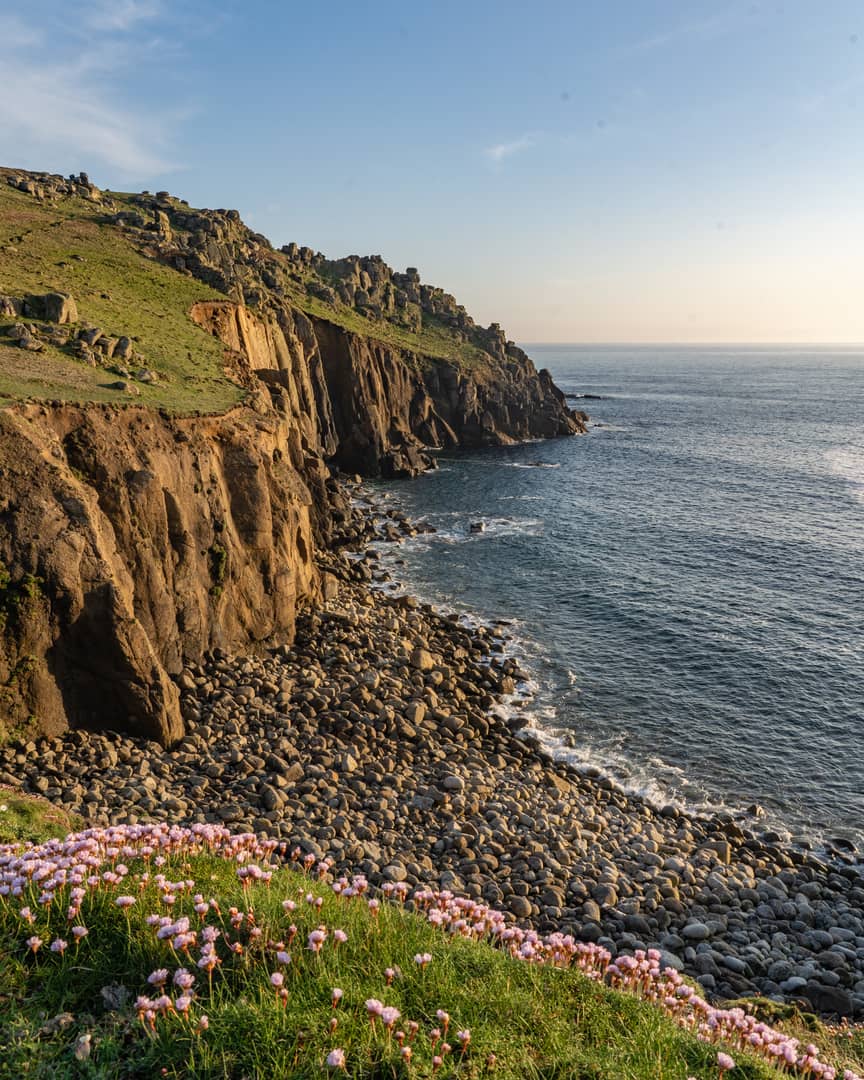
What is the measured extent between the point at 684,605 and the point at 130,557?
121 feet

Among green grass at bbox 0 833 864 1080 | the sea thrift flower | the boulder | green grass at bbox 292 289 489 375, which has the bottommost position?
green grass at bbox 0 833 864 1080

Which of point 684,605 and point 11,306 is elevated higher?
point 11,306

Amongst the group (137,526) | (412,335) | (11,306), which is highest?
(412,335)

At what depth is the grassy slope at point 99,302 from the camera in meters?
34.8

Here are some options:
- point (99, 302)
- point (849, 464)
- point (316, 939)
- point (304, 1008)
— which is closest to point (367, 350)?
point (99, 302)

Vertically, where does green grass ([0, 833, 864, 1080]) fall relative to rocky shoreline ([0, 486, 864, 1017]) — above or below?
above

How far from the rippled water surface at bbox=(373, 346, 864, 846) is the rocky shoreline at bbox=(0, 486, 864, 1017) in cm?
368

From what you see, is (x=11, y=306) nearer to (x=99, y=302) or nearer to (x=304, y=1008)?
(x=99, y=302)

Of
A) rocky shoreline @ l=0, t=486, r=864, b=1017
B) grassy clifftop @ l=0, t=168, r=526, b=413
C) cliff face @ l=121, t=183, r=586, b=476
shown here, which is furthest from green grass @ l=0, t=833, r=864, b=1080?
cliff face @ l=121, t=183, r=586, b=476

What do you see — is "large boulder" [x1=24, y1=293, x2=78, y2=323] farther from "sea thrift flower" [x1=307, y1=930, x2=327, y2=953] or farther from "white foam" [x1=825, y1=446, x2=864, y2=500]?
"white foam" [x1=825, y1=446, x2=864, y2=500]

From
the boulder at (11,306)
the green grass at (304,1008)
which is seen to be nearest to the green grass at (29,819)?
the green grass at (304,1008)

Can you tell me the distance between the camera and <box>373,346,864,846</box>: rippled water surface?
32844mm

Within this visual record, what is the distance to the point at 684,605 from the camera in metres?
49.8

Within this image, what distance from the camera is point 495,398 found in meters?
126
